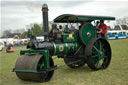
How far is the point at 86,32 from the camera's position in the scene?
625cm

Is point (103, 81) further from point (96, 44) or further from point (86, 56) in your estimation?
point (96, 44)

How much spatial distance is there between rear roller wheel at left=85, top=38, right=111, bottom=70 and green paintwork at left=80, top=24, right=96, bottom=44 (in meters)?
0.25

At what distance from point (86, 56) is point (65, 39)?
0.92 m

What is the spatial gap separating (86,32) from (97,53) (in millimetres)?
876

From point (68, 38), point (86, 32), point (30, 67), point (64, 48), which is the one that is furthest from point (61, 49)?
point (30, 67)

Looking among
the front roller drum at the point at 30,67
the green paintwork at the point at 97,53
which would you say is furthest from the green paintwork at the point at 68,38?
the front roller drum at the point at 30,67

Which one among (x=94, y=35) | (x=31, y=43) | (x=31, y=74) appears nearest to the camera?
(x=31, y=74)

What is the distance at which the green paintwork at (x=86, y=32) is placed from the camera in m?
6.12

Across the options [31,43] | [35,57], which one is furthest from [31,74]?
[31,43]

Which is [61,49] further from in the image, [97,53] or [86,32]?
[97,53]

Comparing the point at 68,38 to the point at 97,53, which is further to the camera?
the point at 97,53

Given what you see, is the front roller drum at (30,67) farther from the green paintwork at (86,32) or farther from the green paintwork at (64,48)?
the green paintwork at (86,32)

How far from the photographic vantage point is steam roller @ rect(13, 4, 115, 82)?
449cm

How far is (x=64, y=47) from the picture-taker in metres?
5.62
